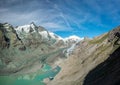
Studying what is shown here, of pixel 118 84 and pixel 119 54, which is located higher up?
pixel 119 54

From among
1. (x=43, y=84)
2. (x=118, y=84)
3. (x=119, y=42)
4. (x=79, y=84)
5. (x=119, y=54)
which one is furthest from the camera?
(x=43, y=84)

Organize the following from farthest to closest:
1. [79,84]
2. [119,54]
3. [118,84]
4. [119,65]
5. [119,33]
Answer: [119,33]
[79,84]
[119,54]
[119,65]
[118,84]

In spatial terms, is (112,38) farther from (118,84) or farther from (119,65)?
(118,84)

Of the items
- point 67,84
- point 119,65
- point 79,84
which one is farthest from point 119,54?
point 67,84

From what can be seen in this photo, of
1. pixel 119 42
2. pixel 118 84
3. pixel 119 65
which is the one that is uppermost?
pixel 119 42

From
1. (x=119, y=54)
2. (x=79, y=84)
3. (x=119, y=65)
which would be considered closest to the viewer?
(x=119, y=65)

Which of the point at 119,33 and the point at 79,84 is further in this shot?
the point at 119,33

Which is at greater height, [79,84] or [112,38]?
[112,38]

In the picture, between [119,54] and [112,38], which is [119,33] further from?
[119,54]

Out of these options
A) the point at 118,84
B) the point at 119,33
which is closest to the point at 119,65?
the point at 118,84
